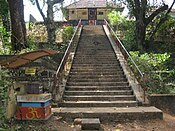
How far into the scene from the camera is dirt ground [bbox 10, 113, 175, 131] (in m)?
7.11

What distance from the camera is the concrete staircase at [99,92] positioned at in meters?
8.45

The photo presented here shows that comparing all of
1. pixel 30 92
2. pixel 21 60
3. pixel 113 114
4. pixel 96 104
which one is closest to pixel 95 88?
pixel 96 104

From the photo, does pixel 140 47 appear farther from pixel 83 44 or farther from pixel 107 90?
pixel 107 90

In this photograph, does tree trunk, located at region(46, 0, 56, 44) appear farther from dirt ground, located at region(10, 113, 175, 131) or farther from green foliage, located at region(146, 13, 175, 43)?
dirt ground, located at region(10, 113, 175, 131)

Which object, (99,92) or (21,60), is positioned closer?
(21,60)

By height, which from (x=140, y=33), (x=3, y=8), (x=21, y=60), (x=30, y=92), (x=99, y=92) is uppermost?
(x=3, y=8)

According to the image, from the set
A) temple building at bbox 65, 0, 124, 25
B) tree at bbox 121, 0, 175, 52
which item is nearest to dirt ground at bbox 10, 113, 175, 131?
tree at bbox 121, 0, 175, 52

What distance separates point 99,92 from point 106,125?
8.78 feet

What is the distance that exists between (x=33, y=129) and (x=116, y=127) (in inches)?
97.9

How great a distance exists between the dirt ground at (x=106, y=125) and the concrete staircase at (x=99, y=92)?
12.0 inches

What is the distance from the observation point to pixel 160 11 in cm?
1888

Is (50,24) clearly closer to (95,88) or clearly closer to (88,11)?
(95,88)

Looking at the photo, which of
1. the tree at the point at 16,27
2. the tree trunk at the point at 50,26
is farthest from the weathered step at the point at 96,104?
the tree trunk at the point at 50,26

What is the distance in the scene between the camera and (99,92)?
34.8ft
